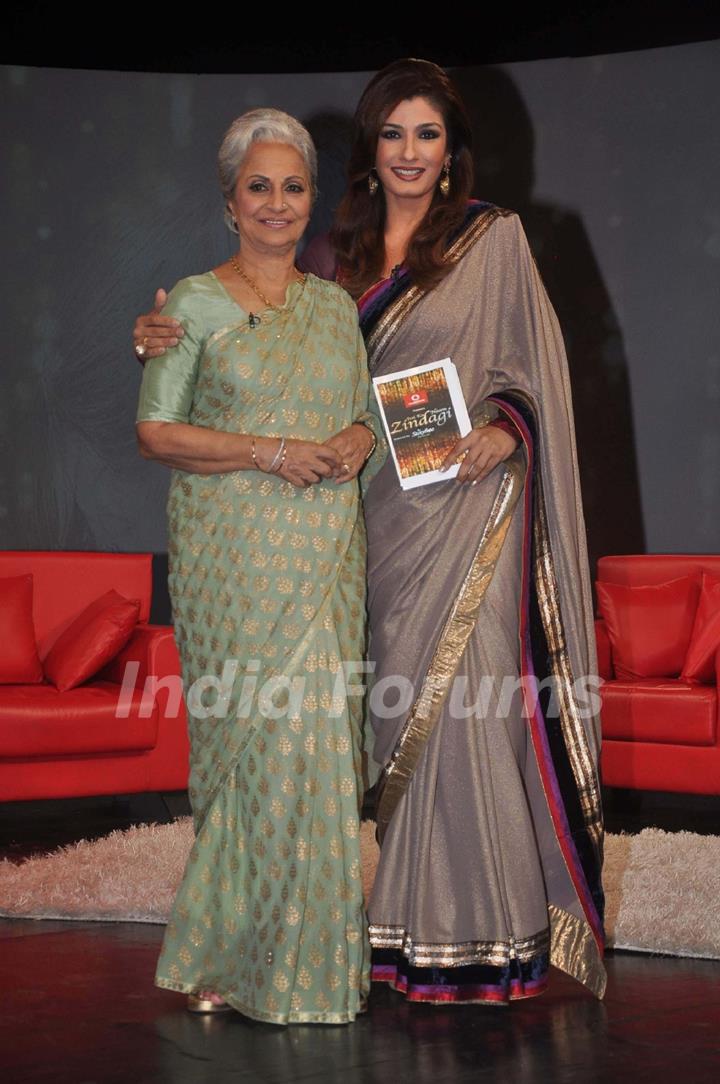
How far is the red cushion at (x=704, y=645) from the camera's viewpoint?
16.4 ft

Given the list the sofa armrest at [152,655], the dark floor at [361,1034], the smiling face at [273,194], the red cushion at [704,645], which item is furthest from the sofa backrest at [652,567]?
the smiling face at [273,194]

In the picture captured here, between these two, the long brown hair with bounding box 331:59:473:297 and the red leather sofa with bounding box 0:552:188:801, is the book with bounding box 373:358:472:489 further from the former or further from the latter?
the red leather sofa with bounding box 0:552:188:801

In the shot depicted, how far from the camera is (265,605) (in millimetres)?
2713

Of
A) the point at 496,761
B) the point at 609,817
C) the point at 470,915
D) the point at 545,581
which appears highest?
the point at 545,581

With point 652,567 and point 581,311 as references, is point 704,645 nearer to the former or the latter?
point 652,567

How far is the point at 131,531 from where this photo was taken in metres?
6.07

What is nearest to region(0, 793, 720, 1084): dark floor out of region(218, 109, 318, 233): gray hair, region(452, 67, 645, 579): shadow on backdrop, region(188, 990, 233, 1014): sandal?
region(188, 990, 233, 1014): sandal

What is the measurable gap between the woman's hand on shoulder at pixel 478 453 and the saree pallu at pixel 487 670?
6 centimetres

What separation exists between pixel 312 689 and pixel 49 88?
4.09m

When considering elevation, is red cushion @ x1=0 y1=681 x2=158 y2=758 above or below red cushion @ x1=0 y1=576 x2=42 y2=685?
below

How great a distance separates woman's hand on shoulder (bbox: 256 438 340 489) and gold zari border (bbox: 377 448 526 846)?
1.34ft

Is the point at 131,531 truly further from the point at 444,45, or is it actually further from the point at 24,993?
the point at 24,993

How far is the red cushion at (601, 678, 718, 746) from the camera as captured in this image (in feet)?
15.8

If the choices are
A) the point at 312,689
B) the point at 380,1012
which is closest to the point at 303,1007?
the point at 380,1012
